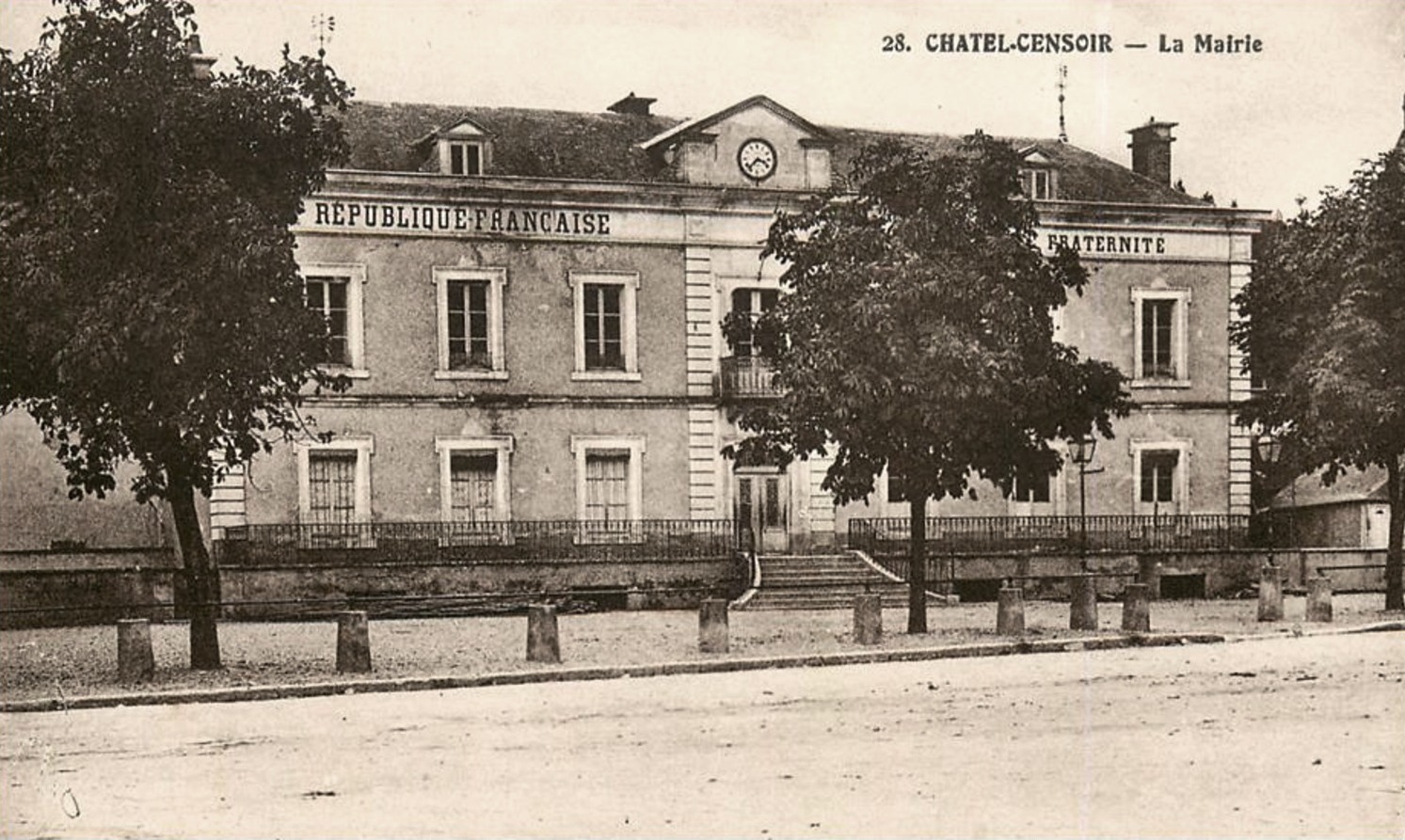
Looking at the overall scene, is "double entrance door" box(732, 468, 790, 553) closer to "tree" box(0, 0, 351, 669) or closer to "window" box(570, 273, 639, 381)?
"window" box(570, 273, 639, 381)

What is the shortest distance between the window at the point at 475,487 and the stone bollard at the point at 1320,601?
45.9 feet

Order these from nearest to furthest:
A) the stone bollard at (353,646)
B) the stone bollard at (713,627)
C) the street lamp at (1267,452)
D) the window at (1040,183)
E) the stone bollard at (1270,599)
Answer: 1. the stone bollard at (353,646)
2. the stone bollard at (713,627)
3. the stone bollard at (1270,599)
4. the window at (1040,183)
5. the street lamp at (1267,452)

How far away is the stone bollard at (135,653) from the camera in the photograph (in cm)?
1755

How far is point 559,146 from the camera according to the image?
1341 inches

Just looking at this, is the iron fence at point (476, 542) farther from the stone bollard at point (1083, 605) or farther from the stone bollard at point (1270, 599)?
the stone bollard at point (1270, 599)

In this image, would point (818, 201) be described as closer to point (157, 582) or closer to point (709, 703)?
point (709, 703)

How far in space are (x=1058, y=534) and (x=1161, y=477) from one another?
2.68 metres

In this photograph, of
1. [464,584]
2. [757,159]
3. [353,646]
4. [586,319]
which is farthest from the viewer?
[757,159]

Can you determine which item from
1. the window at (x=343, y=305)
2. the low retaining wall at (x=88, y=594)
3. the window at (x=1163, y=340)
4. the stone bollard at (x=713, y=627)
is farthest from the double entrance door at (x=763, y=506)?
the stone bollard at (x=713, y=627)

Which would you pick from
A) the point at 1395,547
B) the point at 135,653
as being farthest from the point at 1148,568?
the point at 135,653

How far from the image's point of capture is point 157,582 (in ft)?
94.7

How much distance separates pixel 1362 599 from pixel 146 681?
22.2 meters

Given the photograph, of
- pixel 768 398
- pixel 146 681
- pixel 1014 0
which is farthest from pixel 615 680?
pixel 768 398

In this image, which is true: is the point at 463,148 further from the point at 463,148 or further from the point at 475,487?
the point at 475,487
